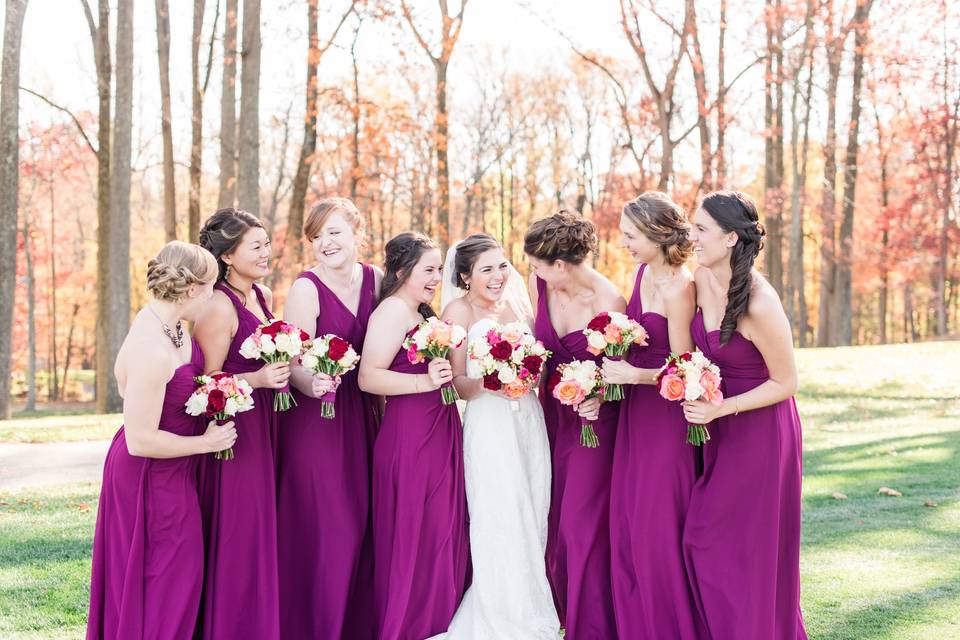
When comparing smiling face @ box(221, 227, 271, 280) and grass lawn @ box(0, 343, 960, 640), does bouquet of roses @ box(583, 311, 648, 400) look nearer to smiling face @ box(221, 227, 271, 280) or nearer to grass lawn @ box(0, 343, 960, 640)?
smiling face @ box(221, 227, 271, 280)

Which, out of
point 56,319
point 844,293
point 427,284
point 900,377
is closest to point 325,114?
point 900,377

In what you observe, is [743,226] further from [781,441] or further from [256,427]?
[256,427]

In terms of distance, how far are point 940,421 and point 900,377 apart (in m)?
5.10

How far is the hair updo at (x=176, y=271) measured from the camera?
4434 mm

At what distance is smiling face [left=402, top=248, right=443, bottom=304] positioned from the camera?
5.71 metres

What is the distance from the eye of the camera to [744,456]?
4.98 metres

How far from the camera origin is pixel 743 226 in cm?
491

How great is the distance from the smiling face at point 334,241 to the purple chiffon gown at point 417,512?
740 mm

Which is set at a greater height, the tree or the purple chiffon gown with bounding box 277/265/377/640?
the tree

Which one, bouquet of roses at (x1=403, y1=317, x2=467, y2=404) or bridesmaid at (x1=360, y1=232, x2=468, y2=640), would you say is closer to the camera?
bouquet of roses at (x1=403, y1=317, x2=467, y2=404)

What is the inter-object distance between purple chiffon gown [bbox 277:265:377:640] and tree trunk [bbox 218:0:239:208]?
13.9m

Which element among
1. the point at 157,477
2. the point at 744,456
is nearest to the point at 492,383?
the point at 744,456

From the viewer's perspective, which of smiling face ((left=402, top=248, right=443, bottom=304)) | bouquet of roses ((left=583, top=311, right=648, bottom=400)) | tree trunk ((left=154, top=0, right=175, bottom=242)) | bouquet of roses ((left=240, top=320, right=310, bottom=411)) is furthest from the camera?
tree trunk ((left=154, top=0, right=175, bottom=242))

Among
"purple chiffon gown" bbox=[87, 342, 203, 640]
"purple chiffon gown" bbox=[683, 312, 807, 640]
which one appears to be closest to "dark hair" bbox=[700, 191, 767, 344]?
"purple chiffon gown" bbox=[683, 312, 807, 640]
